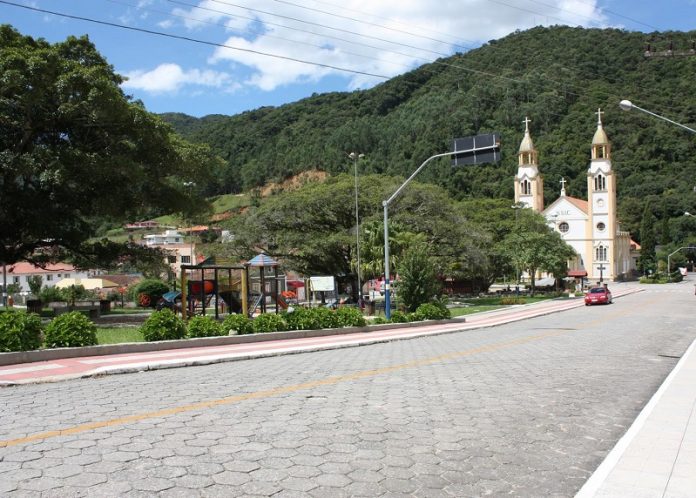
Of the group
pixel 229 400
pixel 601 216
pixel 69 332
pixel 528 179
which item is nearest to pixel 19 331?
pixel 69 332

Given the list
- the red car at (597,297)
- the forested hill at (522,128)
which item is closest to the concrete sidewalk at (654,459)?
the red car at (597,297)

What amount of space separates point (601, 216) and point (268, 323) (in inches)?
3466

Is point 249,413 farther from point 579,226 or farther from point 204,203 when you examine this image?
point 579,226

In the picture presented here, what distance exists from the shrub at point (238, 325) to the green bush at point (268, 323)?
0.81 ft

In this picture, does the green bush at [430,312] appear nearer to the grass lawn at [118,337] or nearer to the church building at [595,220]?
the grass lawn at [118,337]

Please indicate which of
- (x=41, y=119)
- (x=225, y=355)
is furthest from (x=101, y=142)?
(x=225, y=355)

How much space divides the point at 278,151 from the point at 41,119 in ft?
399

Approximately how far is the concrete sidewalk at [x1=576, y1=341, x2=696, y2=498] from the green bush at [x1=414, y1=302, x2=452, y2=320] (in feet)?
60.6

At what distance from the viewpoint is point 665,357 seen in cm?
1430

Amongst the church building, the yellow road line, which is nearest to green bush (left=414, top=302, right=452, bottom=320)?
the yellow road line

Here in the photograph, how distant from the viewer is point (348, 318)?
22031mm

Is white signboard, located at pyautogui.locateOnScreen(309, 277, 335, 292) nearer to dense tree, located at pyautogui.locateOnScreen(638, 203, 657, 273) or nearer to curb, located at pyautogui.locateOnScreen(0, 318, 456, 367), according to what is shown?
curb, located at pyautogui.locateOnScreen(0, 318, 456, 367)

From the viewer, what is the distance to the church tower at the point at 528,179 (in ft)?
325

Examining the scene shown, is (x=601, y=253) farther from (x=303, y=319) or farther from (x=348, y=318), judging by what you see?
(x=303, y=319)
